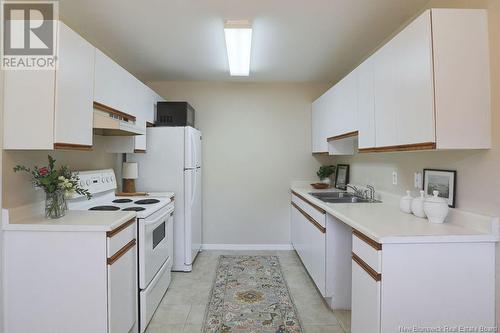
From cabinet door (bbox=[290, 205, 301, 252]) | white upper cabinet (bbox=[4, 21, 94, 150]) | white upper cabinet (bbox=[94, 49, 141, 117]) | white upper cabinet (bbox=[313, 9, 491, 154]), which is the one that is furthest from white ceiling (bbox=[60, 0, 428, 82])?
cabinet door (bbox=[290, 205, 301, 252])

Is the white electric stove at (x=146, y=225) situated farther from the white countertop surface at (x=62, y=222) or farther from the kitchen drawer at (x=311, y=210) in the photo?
the kitchen drawer at (x=311, y=210)

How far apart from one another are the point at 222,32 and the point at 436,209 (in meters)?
2.20

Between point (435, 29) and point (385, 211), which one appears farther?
point (385, 211)

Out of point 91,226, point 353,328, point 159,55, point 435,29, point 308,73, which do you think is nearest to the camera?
point 435,29

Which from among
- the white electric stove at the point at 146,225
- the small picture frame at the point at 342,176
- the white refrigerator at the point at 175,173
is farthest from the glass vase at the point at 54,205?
the small picture frame at the point at 342,176

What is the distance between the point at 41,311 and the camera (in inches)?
62.7

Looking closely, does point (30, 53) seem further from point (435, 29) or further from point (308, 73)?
point (308, 73)

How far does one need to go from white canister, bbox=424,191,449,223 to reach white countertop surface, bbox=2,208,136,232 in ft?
6.45

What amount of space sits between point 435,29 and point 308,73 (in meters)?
2.18

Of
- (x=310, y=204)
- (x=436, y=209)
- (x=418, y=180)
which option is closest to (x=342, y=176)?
(x=310, y=204)

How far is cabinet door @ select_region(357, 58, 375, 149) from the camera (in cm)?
210

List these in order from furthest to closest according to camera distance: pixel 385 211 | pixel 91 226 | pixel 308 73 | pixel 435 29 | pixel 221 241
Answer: pixel 221 241 < pixel 308 73 < pixel 385 211 < pixel 91 226 < pixel 435 29

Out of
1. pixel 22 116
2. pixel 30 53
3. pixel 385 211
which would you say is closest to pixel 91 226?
pixel 22 116

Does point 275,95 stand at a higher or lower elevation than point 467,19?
higher
